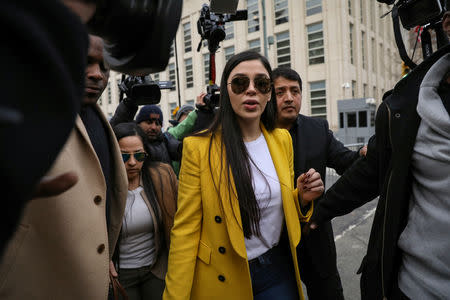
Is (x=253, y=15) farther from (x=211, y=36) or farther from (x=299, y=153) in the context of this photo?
(x=299, y=153)

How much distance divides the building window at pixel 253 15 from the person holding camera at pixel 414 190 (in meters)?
24.7

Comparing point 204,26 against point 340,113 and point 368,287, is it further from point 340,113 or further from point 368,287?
point 340,113

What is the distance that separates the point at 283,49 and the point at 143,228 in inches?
932

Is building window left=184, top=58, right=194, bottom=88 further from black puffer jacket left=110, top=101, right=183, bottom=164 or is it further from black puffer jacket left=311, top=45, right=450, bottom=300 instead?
black puffer jacket left=311, top=45, right=450, bottom=300

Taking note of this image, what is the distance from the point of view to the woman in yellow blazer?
172 cm

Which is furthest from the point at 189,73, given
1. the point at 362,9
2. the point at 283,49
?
the point at 362,9

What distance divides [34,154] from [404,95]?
1.70 metres

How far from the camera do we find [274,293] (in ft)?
5.96

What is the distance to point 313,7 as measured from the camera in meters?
22.1

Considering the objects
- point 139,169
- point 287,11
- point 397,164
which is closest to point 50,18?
point 397,164

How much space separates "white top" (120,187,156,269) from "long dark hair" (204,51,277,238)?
794 millimetres

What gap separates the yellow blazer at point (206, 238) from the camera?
171 cm

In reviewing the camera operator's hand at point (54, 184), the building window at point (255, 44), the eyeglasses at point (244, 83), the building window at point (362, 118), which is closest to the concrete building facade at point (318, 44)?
the building window at point (255, 44)

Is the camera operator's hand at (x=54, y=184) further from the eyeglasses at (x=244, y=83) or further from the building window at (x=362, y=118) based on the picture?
the building window at (x=362, y=118)
